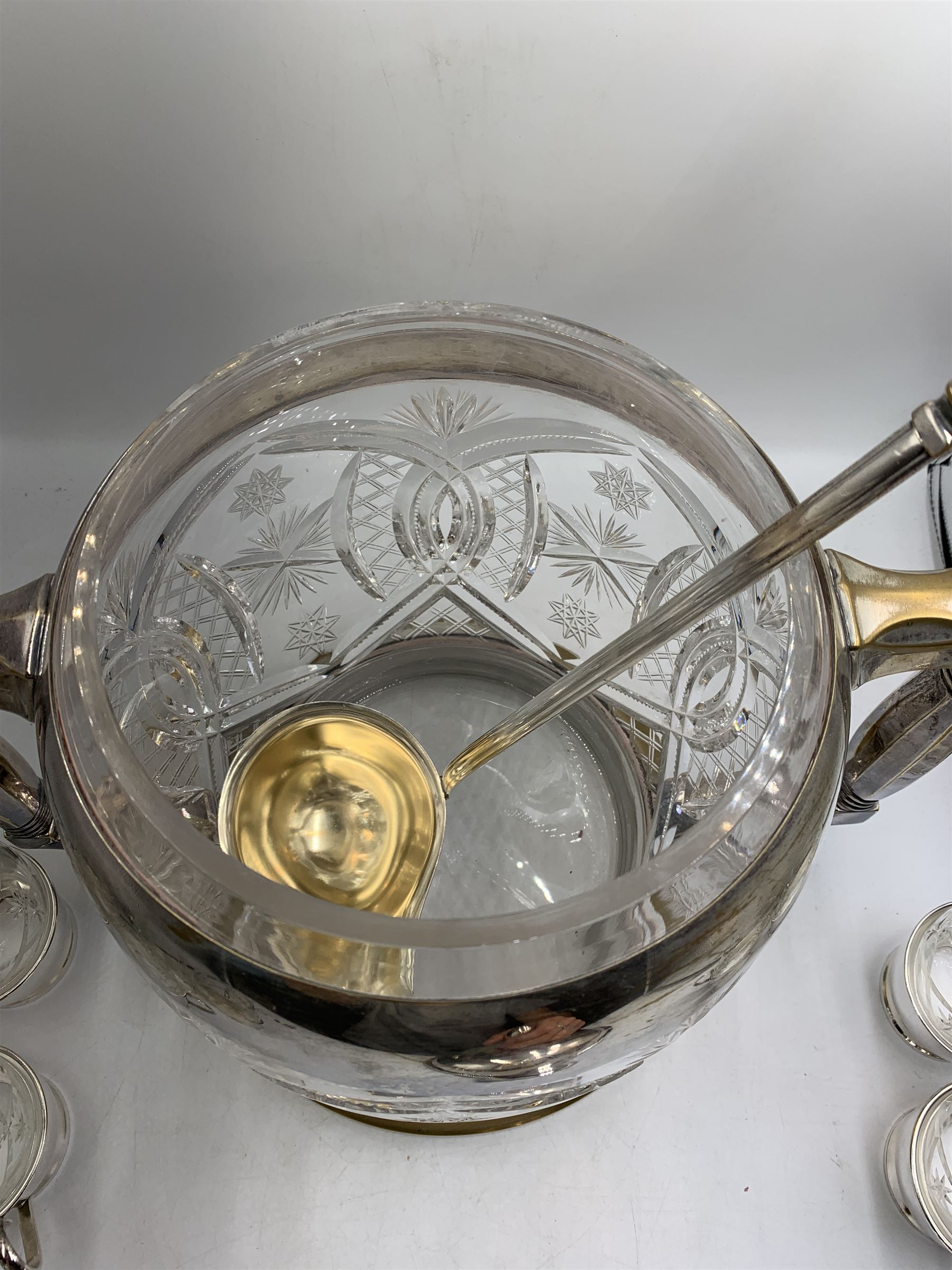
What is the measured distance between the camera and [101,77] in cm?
52

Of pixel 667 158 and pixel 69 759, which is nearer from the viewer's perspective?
pixel 69 759

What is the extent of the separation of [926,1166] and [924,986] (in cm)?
9

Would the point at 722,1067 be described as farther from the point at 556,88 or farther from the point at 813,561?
the point at 556,88

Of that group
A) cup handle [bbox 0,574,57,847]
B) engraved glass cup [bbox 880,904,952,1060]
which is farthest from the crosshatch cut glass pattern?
engraved glass cup [bbox 880,904,952,1060]

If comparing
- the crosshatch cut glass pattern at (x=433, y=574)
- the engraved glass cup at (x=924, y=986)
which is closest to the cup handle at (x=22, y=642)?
the crosshatch cut glass pattern at (x=433, y=574)

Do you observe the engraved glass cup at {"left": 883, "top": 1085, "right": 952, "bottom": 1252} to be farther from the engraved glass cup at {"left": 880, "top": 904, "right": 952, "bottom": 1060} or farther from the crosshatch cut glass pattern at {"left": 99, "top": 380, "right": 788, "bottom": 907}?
the crosshatch cut glass pattern at {"left": 99, "top": 380, "right": 788, "bottom": 907}

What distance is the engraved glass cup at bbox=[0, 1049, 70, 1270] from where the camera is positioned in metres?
0.44

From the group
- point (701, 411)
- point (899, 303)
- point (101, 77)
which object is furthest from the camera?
point (899, 303)

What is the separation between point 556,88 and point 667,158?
8 centimetres

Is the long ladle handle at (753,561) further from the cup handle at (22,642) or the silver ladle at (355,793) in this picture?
the cup handle at (22,642)

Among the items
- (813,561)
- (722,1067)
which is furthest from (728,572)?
(722,1067)

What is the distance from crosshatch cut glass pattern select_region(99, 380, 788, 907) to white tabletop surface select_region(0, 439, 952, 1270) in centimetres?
12

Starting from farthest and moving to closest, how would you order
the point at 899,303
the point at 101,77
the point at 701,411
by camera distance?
the point at 899,303, the point at 101,77, the point at 701,411

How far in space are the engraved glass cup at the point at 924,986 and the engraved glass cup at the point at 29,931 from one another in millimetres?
440
